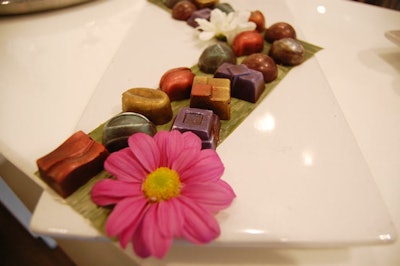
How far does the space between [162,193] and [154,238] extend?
89mm

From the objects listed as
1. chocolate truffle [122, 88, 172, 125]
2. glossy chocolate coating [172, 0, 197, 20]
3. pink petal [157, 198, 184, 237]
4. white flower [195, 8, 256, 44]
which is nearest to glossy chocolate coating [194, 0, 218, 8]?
glossy chocolate coating [172, 0, 197, 20]

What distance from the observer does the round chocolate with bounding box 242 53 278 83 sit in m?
0.98

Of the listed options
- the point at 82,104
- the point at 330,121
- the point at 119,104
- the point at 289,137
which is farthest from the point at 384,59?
the point at 82,104

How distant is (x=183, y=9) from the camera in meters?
1.32

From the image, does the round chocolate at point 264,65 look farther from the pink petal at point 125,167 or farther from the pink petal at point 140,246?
the pink petal at point 140,246

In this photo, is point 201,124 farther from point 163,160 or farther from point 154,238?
point 154,238

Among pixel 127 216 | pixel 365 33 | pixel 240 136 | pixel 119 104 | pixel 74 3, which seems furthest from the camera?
pixel 74 3

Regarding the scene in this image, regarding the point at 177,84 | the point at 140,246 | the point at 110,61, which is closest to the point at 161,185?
the point at 140,246

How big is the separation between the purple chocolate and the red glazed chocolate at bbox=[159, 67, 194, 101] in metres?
0.10

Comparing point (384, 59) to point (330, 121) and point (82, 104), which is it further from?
point (82, 104)

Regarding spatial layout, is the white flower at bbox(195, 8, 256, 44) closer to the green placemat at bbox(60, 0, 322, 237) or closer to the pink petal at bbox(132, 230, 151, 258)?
the green placemat at bbox(60, 0, 322, 237)

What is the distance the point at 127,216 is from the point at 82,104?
0.52 meters

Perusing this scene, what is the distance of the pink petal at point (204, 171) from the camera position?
0.63 m

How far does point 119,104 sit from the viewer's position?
3.01 feet
